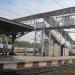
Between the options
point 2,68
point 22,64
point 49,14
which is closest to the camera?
point 2,68

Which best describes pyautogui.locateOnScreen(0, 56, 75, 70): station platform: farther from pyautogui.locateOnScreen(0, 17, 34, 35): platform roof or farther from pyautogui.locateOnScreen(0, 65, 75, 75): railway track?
pyautogui.locateOnScreen(0, 17, 34, 35): platform roof

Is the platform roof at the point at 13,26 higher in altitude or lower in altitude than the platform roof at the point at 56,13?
lower

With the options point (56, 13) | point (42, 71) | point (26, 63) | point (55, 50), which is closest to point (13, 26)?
point (42, 71)

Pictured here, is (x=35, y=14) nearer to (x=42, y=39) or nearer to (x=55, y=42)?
(x=42, y=39)

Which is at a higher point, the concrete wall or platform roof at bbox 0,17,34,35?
platform roof at bbox 0,17,34,35

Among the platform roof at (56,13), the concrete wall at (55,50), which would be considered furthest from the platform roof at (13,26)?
the concrete wall at (55,50)

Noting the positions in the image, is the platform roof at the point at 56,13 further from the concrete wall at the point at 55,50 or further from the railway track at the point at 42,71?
the railway track at the point at 42,71

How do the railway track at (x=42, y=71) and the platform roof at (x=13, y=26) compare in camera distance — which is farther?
the platform roof at (x=13, y=26)

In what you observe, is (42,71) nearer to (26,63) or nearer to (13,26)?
(26,63)

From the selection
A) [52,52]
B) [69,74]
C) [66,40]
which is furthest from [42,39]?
[69,74]

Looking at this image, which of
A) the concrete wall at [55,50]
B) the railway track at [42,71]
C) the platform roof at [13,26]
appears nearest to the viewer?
the railway track at [42,71]

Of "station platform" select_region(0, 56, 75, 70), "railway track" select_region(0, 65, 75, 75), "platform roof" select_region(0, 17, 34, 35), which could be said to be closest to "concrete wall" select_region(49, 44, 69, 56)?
"platform roof" select_region(0, 17, 34, 35)

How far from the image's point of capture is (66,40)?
3791cm

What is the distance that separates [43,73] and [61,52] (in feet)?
81.0
